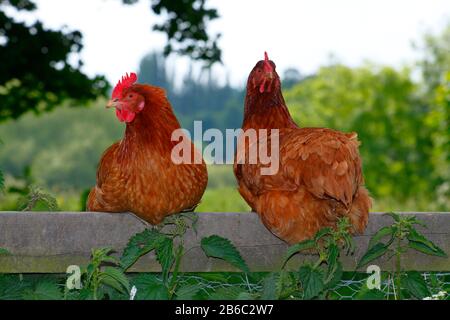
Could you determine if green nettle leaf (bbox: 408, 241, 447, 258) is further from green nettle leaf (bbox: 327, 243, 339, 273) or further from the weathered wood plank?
green nettle leaf (bbox: 327, 243, 339, 273)

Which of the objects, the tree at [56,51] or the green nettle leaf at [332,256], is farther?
the tree at [56,51]

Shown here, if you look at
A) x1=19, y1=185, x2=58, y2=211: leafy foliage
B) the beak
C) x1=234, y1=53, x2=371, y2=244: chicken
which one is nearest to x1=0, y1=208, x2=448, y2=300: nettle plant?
x1=234, y1=53, x2=371, y2=244: chicken

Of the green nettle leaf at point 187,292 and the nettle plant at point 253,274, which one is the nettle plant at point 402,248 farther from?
the green nettle leaf at point 187,292

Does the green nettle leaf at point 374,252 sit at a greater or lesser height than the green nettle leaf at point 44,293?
greater

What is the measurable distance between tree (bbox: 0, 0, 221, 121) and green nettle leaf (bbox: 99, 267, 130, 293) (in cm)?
496

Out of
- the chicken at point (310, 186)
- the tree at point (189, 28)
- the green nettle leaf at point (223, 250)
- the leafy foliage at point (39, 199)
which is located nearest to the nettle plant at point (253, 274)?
the green nettle leaf at point (223, 250)

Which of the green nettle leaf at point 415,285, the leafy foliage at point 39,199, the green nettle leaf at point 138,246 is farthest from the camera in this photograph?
the leafy foliage at point 39,199

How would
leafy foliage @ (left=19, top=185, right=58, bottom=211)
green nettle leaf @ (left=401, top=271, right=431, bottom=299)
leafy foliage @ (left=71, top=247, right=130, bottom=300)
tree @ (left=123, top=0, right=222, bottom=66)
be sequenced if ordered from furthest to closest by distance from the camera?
1. tree @ (left=123, top=0, right=222, bottom=66)
2. leafy foliage @ (left=19, top=185, right=58, bottom=211)
3. green nettle leaf @ (left=401, top=271, right=431, bottom=299)
4. leafy foliage @ (left=71, top=247, right=130, bottom=300)

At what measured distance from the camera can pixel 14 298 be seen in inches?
95.6

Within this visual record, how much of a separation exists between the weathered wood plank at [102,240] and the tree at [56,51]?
15.3 feet

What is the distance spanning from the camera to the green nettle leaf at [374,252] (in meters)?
2.49

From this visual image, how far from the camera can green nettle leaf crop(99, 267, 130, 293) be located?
2.28m
